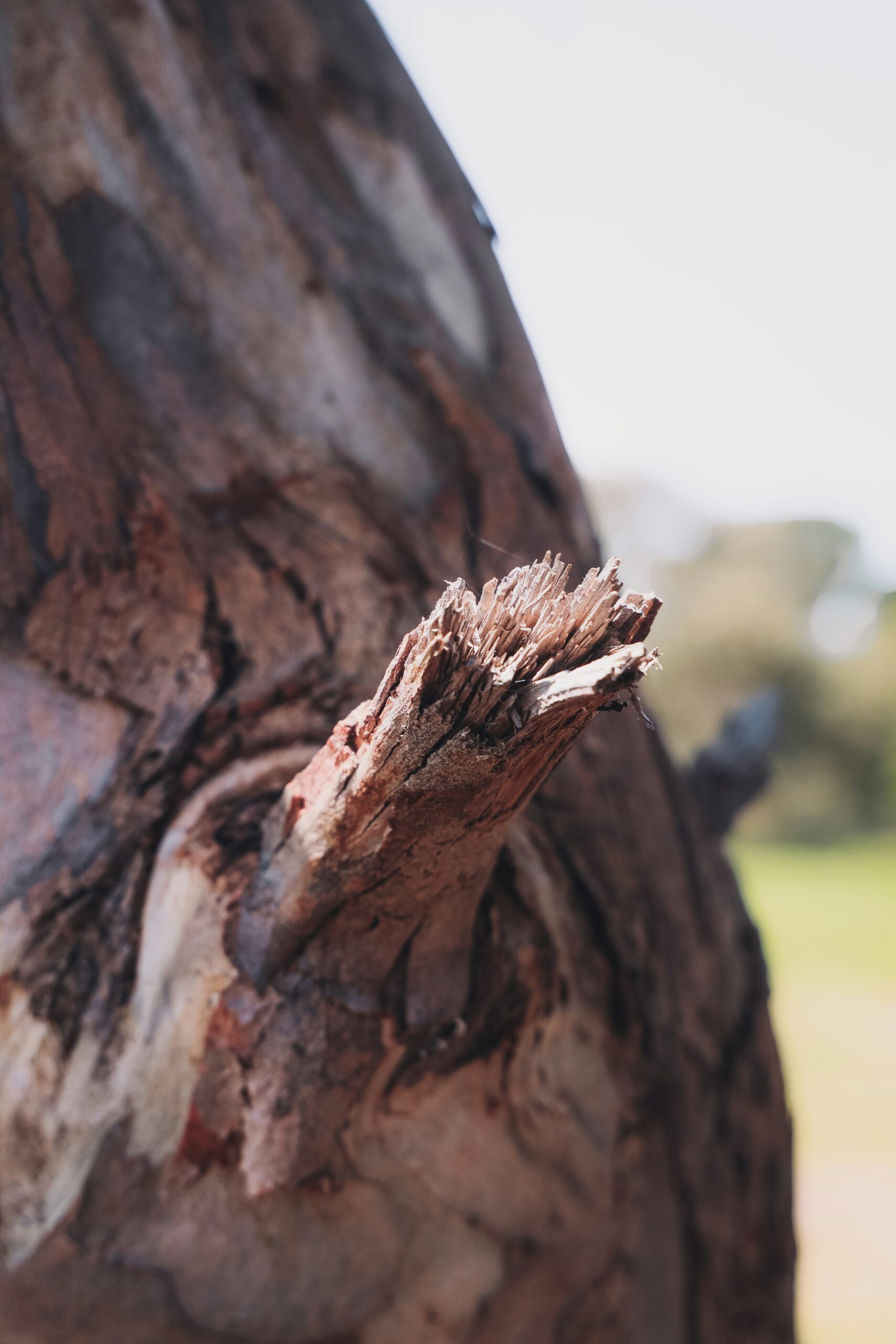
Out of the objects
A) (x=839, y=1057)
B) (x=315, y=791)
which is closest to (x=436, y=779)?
(x=315, y=791)

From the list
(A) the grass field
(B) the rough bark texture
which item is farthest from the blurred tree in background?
(B) the rough bark texture

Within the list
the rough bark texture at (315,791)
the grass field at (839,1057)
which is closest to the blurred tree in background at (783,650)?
the grass field at (839,1057)

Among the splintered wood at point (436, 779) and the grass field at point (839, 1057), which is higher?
the grass field at point (839, 1057)

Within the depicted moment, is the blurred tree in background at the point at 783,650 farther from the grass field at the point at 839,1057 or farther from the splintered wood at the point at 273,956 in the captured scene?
the splintered wood at the point at 273,956

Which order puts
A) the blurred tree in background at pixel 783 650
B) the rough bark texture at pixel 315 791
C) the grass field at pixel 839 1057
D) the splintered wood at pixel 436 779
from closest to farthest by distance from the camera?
1. the splintered wood at pixel 436 779
2. the rough bark texture at pixel 315 791
3. the grass field at pixel 839 1057
4. the blurred tree in background at pixel 783 650

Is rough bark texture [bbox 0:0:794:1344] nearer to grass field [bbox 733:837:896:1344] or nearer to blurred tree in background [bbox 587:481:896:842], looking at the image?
grass field [bbox 733:837:896:1344]

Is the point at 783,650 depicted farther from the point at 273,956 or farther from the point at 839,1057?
the point at 273,956

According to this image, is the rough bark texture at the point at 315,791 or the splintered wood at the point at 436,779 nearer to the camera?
the splintered wood at the point at 436,779
